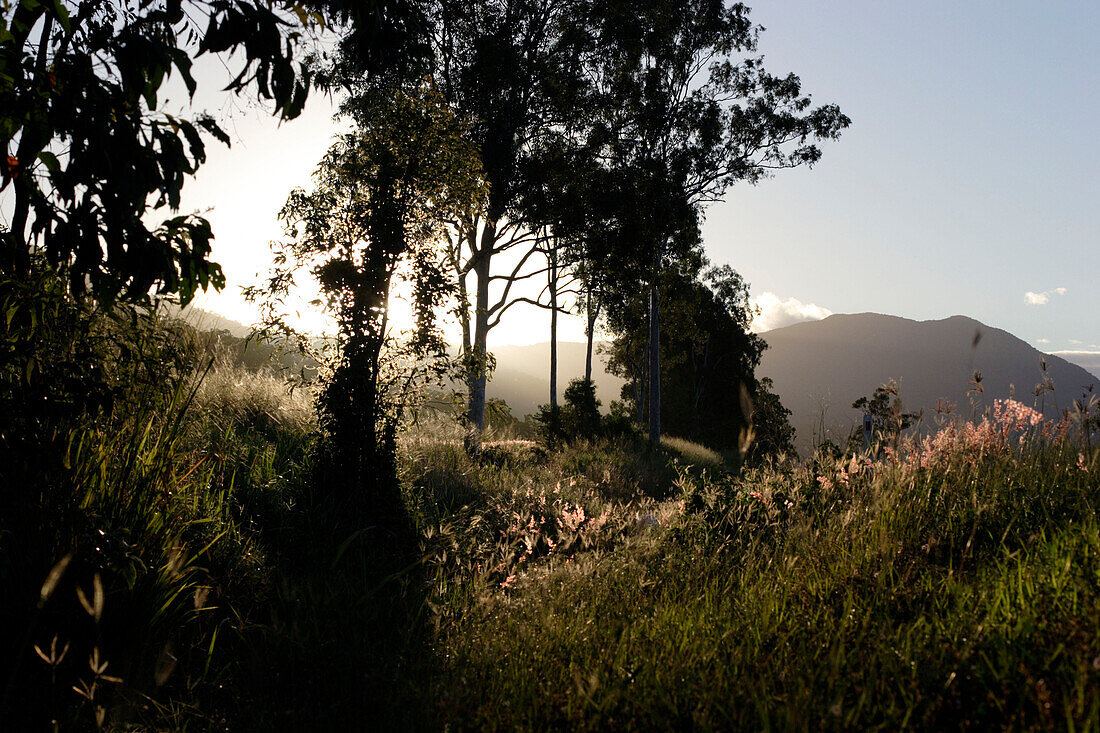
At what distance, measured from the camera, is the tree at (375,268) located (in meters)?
6.20

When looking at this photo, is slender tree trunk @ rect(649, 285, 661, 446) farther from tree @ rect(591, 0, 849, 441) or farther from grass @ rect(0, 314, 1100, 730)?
grass @ rect(0, 314, 1100, 730)

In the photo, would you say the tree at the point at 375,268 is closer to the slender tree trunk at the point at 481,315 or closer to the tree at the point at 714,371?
the slender tree trunk at the point at 481,315

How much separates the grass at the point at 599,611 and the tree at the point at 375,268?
4.60 ft

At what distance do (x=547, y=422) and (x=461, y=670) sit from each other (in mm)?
16827

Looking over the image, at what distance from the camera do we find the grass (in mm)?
1971

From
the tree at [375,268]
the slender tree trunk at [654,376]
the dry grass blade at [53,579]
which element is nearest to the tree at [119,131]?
the dry grass blade at [53,579]

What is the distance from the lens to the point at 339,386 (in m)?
6.30

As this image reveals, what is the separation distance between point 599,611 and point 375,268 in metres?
4.53

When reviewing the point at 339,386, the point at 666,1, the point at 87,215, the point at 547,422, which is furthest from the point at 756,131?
the point at 87,215

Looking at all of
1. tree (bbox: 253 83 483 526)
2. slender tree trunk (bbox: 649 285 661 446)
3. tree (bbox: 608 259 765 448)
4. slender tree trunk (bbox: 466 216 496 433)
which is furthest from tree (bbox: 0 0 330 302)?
tree (bbox: 608 259 765 448)

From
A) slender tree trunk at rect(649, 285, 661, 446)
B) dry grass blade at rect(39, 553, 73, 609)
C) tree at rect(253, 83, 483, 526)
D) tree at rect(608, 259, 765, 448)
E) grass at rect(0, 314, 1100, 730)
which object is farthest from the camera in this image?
tree at rect(608, 259, 765, 448)

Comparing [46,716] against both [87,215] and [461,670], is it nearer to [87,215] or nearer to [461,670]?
[461,670]

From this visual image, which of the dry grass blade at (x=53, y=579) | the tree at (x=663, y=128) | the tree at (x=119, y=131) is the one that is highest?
the tree at (x=663, y=128)

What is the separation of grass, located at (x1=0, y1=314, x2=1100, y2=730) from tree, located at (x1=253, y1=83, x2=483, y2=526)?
1.40 meters
